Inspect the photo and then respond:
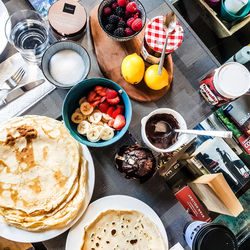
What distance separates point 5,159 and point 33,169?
106 millimetres

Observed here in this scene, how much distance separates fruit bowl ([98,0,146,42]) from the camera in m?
1.09

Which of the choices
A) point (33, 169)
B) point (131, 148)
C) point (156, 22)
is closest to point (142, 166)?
point (131, 148)

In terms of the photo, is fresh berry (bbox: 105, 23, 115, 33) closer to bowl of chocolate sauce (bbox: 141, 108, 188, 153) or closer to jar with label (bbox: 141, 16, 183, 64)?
jar with label (bbox: 141, 16, 183, 64)

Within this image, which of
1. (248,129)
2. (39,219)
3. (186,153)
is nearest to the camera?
(39,219)

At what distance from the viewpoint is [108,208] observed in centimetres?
111

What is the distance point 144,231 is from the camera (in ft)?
3.76

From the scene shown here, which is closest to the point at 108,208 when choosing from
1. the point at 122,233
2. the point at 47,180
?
the point at 122,233

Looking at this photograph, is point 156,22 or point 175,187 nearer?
point 156,22

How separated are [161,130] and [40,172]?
1.57 ft

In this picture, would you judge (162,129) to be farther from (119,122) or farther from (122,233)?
(122,233)

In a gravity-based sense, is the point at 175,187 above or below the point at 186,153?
below

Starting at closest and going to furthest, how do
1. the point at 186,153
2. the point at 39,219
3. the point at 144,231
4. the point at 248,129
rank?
1. the point at 39,219
2. the point at 144,231
3. the point at 248,129
4. the point at 186,153

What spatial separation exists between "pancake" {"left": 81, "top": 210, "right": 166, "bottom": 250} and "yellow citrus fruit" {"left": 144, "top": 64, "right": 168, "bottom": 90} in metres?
0.49

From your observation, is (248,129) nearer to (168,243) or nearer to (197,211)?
(197,211)
